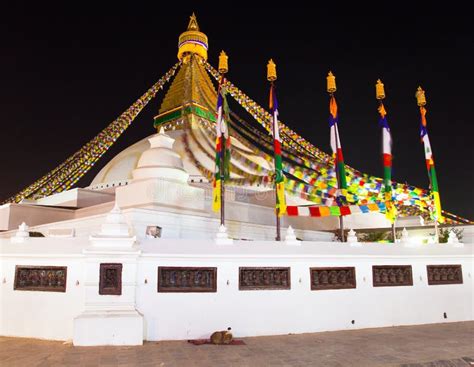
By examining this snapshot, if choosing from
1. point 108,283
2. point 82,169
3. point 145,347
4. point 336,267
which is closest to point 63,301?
point 108,283

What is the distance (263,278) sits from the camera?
9.62 meters

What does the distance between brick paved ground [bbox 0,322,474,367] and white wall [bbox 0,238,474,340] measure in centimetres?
43

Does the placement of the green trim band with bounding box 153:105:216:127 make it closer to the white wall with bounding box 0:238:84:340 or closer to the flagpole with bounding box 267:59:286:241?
the flagpole with bounding box 267:59:286:241

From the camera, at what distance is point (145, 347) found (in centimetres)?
784

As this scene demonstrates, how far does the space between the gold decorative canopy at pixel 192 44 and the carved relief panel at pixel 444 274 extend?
26466mm

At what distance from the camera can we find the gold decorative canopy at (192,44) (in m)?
33.2

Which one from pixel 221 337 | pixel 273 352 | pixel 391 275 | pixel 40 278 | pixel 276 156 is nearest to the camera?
pixel 273 352

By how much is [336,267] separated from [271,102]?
6681 mm

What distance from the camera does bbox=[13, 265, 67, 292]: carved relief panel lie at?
898cm

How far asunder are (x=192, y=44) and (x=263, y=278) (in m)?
27.6

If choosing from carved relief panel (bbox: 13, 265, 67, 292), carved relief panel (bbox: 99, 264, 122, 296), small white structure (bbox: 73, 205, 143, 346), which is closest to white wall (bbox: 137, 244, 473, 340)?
small white structure (bbox: 73, 205, 143, 346)

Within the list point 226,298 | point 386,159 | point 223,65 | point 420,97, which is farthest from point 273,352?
point 420,97

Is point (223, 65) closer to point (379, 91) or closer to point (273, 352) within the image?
point (379, 91)

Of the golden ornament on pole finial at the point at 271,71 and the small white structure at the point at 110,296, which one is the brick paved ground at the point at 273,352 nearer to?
the small white structure at the point at 110,296
